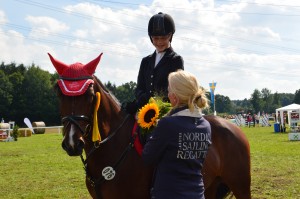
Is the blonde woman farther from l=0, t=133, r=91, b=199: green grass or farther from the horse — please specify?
l=0, t=133, r=91, b=199: green grass

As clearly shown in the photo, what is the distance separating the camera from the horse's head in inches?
141

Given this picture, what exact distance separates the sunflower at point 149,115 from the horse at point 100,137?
0.49 metres

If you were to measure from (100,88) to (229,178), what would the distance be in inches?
87.5

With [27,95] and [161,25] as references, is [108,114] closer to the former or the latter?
[161,25]

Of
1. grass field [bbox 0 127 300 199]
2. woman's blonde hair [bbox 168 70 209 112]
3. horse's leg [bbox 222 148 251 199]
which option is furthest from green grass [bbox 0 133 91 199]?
woman's blonde hair [bbox 168 70 209 112]

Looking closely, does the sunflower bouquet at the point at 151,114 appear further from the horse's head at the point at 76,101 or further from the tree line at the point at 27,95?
the tree line at the point at 27,95

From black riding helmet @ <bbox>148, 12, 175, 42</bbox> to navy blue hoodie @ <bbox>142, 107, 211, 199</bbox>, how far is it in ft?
5.84

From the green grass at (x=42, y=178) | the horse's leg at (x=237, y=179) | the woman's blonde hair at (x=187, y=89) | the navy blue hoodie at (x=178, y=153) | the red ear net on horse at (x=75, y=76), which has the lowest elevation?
the green grass at (x=42, y=178)

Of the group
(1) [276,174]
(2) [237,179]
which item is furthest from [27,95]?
(2) [237,179]

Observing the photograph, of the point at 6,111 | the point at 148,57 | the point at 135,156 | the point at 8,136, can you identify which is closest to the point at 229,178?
→ the point at 135,156

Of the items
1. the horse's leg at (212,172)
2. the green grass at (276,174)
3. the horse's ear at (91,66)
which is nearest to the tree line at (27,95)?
the green grass at (276,174)

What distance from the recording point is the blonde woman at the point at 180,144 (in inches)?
117

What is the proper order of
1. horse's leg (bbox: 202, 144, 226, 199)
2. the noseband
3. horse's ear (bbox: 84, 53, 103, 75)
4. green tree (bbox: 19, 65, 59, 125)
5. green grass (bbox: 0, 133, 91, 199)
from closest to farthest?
the noseband → horse's ear (bbox: 84, 53, 103, 75) → horse's leg (bbox: 202, 144, 226, 199) → green grass (bbox: 0, 133, 91, 199) → green tree (bbox: 19, 65, 59, 125)

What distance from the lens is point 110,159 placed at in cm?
418
